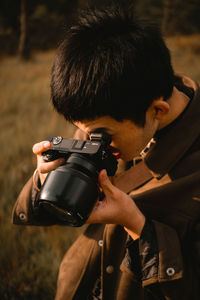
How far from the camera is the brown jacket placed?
1047 mm

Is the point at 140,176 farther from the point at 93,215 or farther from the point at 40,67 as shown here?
the point at 40,67

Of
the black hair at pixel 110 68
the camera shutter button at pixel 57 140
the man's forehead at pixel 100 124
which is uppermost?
the black hair at pixel 110 68

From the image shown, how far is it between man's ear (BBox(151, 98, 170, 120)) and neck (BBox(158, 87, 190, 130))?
59 millimetres

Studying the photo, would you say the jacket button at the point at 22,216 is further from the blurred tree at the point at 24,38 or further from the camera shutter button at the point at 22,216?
the blurred tree at the point at 24,38

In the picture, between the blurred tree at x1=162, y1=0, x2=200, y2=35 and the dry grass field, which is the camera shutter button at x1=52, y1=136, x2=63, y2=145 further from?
the blurred tree at x1=162, y1=0, x2=200, y2=35

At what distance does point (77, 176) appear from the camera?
963mm

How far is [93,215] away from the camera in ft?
3.50

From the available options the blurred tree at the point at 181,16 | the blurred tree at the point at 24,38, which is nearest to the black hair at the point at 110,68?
the blurred tree at the point at 181,16

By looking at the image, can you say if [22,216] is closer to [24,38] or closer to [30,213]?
[30,213]

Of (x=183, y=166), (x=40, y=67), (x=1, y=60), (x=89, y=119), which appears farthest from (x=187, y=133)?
(x=1, y=60)

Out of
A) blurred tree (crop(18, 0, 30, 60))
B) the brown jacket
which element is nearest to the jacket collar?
the brown jacket

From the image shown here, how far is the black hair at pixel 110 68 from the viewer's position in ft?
3.42

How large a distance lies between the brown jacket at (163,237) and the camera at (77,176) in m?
0.24

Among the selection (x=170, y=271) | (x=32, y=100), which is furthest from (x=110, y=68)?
(x=32, y=100)
